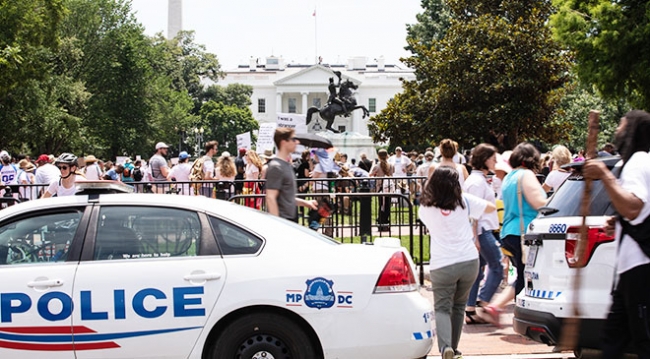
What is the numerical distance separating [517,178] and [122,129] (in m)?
55.9

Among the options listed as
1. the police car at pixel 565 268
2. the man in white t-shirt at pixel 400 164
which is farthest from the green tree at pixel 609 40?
the police car at pixel 565 268

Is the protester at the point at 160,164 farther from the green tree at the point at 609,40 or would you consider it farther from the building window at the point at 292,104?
the building window at the point at 292,104

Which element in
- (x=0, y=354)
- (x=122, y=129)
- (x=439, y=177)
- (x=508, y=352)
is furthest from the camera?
(x=122, y=129)

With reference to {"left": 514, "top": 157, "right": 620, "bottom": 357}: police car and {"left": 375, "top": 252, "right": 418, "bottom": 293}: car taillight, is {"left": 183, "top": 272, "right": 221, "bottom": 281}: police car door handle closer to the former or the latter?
{"left": 375, "top": 252, "right": 418, "bottom": 293}: car taillight

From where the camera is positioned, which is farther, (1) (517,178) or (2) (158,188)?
(2) (158,188)

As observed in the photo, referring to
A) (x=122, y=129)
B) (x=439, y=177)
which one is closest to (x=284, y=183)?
(x=439, y=177)

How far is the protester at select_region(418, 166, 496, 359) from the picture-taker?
6.64m

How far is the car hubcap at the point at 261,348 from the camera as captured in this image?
5.79 metres

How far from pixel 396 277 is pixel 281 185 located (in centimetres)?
220

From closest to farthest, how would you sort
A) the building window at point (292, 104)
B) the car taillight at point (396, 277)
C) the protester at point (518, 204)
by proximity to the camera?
the car taillight at point (396, 277) → the protester at point (518, 204) → the building window at point (292, 104)

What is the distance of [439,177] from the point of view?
22.0 feet

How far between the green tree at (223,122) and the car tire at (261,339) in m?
102

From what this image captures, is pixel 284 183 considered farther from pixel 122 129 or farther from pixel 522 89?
pixel 122 129

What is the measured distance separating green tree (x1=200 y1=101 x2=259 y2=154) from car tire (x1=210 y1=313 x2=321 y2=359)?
102 m
